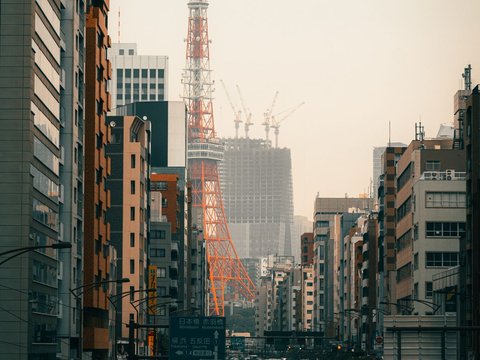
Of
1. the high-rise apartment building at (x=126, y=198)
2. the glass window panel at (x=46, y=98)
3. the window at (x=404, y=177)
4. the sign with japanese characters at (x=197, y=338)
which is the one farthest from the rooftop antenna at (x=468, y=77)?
the sign with japanese characters at (x=197, y=338)

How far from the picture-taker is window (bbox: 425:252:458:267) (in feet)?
531

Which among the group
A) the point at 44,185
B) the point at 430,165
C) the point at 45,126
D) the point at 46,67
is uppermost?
the point at 46,67

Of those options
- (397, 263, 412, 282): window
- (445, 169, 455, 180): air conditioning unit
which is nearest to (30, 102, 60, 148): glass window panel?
(445, 169, 455, 180): air conditioning unit

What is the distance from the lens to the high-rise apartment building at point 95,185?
132m

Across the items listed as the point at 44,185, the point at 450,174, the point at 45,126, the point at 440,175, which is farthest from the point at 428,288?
the point at 45,126

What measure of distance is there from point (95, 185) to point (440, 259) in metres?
44.1

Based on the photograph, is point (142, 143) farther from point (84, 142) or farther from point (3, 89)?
point (3, 89)

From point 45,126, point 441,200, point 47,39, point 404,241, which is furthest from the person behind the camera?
point 404,241

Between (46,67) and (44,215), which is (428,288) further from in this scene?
(46,67)

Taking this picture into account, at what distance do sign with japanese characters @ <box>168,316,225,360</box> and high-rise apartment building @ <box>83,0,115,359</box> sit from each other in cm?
2785

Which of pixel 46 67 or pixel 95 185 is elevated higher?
pixel 46 67

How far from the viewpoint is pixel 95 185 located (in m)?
134

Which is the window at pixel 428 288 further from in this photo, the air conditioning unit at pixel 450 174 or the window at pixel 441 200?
the air conditioning unit at pixel 450 174

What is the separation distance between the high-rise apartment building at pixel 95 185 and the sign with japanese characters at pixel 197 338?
27851 mm
